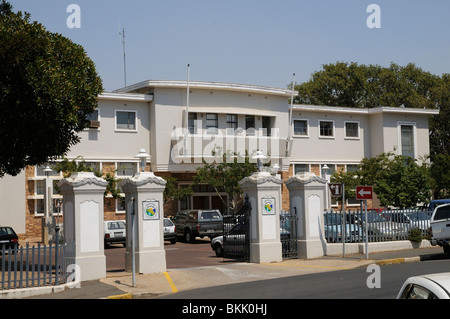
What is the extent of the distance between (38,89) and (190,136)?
80.3 feet

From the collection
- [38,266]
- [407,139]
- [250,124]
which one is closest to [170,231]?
[250,124]

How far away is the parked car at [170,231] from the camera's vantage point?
33.1 m

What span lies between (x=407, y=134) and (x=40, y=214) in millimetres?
30928

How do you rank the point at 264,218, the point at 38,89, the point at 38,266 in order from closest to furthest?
the point at 38,266
the point at 38,89
the point at 264,218

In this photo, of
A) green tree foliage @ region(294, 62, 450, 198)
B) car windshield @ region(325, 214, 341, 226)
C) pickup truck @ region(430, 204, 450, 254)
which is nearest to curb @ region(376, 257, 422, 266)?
pickup truck @ region(430, 204, 450, 254)

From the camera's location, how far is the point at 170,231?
33.4 metres

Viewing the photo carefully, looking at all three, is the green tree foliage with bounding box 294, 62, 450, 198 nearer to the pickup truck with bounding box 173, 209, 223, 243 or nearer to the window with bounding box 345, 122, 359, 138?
the window with bounding box 345, 122, 359, 138

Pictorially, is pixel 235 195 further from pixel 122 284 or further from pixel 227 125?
pixel 122 284

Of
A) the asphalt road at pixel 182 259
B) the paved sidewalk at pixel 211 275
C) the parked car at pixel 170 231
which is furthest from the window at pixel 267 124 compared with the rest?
the paved sidewalk at pixel 211 275

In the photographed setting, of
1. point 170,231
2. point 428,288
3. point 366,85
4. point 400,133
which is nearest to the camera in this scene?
point 428,288

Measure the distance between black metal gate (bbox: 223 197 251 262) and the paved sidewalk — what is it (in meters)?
0.78

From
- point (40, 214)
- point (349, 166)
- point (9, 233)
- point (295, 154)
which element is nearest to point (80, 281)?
→ point (9, 233)

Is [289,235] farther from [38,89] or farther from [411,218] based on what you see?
[38,89]

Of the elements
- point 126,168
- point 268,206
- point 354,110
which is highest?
point 354,110
